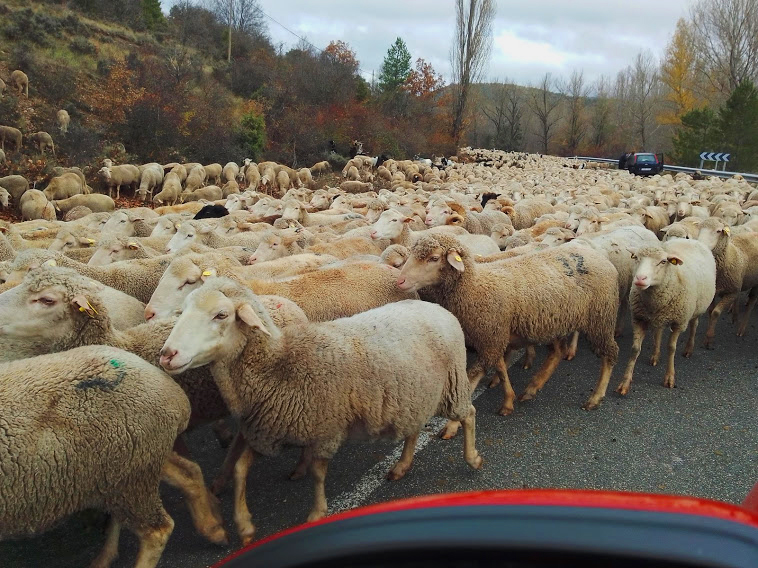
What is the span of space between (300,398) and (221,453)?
1541 millimetres

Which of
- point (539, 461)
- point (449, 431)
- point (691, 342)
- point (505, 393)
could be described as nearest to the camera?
point (539, 461)

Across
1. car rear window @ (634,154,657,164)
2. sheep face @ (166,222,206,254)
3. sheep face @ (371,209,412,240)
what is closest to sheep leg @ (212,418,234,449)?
sheep face @ (166,222,206,254)

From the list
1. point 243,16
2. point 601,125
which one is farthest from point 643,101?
point 243,16

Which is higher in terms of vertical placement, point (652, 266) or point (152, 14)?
point (152, 14)

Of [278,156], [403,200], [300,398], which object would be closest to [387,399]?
[300,398]

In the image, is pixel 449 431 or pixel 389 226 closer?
pixel 449 431

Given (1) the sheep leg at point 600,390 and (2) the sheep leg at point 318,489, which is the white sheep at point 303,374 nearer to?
(2) the sheep leg at point 318,489

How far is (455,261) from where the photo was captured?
4680mm

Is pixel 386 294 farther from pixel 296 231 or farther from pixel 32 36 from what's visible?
pixel 32 36

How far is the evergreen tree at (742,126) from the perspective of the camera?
27.6m

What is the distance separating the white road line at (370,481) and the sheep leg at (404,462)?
0.08m

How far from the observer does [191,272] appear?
4.41 metres

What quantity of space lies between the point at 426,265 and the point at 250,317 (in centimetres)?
214

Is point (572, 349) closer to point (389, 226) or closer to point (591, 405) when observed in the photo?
point (591, 405)
